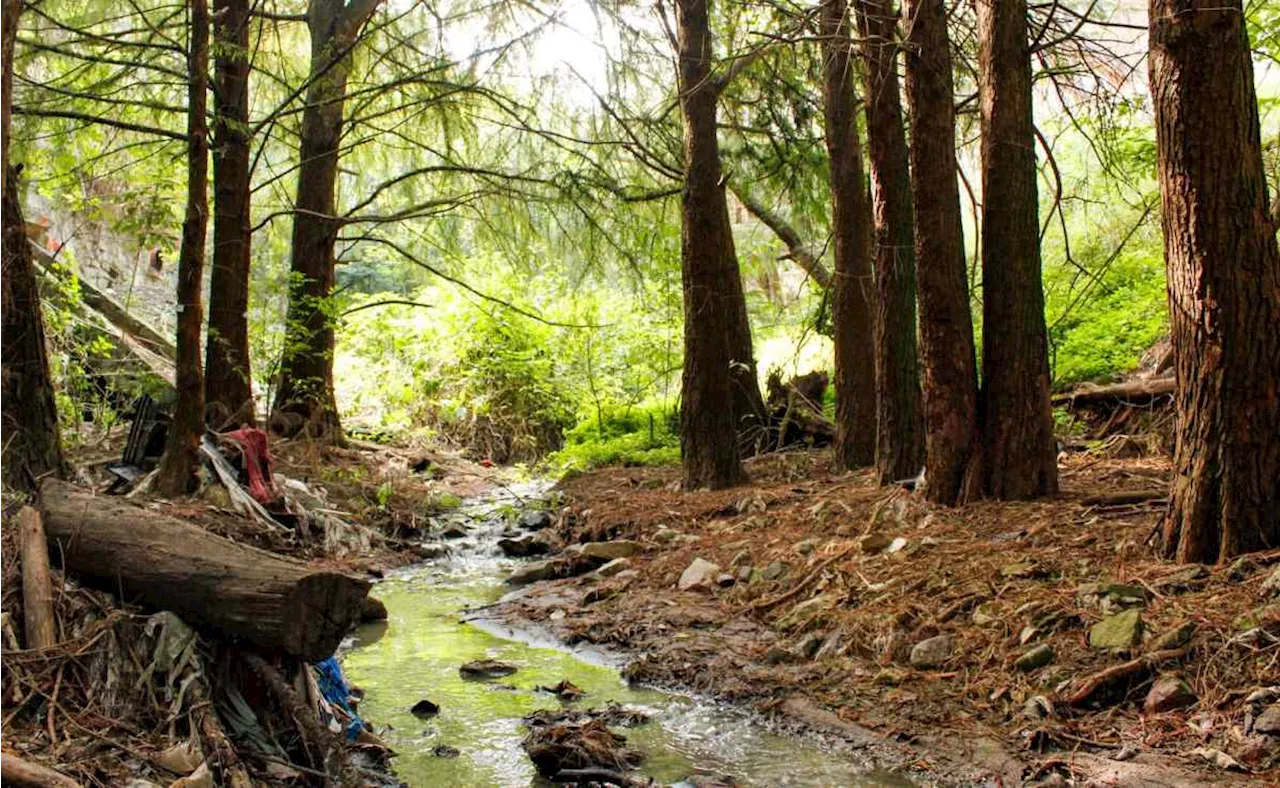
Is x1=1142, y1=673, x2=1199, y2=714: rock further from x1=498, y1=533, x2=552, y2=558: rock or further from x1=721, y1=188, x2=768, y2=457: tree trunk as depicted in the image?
x1=721, y1=188, x2=768, y2=457: tree trunk

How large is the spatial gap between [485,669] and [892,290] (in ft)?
14.3

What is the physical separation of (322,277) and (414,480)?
289cm

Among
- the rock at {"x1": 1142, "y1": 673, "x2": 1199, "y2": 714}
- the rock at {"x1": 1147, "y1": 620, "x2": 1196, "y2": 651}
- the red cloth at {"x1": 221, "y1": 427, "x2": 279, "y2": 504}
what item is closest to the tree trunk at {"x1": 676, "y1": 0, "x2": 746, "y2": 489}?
the red cloth at {"x1": 221, "y1": 427, "x2": 279, "y2": 504}

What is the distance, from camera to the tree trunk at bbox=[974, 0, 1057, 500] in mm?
6656

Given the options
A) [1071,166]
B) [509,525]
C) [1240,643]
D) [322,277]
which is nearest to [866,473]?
[509,525]

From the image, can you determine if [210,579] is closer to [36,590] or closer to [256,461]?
[36,590]

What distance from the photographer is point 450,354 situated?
58.5 ft

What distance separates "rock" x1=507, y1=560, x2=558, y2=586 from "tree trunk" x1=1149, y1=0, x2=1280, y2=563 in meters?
5.04

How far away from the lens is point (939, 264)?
6883mm

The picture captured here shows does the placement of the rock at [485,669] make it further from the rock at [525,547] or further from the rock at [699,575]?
the rock at [525,547]

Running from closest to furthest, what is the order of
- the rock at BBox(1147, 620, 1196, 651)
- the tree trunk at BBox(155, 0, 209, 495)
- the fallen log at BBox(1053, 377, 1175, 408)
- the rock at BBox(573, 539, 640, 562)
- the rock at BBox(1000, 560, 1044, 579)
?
the rock at BBox(1147, 620, 1196, 651) → the rock at BBox(1000, 560, 1044, 579) → the tree trunk at BBox(155, 0, 209, 495) → the rock at BBox(573, 539, 640, 562) → the fallen log at BBox(1053, 377, 1175, 408)

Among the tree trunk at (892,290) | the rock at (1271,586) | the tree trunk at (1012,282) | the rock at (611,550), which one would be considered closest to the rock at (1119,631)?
the rock at (1271,586)

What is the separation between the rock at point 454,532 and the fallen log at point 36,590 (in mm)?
6194

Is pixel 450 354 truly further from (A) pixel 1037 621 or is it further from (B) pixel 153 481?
(A) pixel 1037 621
